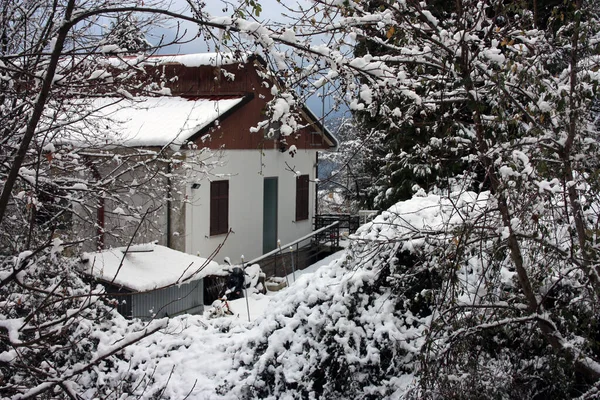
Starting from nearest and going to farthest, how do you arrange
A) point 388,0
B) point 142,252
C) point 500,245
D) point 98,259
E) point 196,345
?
point 388,0, point 500,245, point 196,345, point 98,259, point 142,252

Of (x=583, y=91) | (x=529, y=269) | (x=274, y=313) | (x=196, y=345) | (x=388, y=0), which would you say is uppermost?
(x=388, y=0)

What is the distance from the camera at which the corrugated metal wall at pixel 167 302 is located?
9.12 metres

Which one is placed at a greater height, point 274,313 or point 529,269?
point 529,269

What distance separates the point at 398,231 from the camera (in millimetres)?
5145

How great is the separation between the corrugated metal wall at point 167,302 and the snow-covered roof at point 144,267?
0.24m

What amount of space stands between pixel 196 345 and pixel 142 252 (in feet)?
13.4

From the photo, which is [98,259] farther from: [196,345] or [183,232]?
[183,232]

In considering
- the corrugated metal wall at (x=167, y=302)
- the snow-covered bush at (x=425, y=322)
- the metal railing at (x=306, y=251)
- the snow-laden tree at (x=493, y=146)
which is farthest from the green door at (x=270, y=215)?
the snow-laden tree at (x=493, y=146)

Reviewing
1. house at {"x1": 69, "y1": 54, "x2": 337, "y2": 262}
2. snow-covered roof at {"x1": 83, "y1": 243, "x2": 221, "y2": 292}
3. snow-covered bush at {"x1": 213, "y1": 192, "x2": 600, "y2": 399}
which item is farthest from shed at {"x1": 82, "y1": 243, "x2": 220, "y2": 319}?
snow-covered bush at {"x1": 213, "y1": 192, "x2": 600, "y2": 399}

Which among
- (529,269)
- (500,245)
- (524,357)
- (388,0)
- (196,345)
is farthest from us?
(196,345)

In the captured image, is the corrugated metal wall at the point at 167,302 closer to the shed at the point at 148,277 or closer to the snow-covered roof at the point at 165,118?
the shed at the point at 148,277

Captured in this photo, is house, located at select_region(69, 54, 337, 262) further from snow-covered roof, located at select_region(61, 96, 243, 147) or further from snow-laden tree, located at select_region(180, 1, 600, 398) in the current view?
snow-laden tree, located at select_region(180, 1, 600, 398)

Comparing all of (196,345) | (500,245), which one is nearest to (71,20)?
(500,245)

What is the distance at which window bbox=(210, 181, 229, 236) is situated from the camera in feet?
46.1
